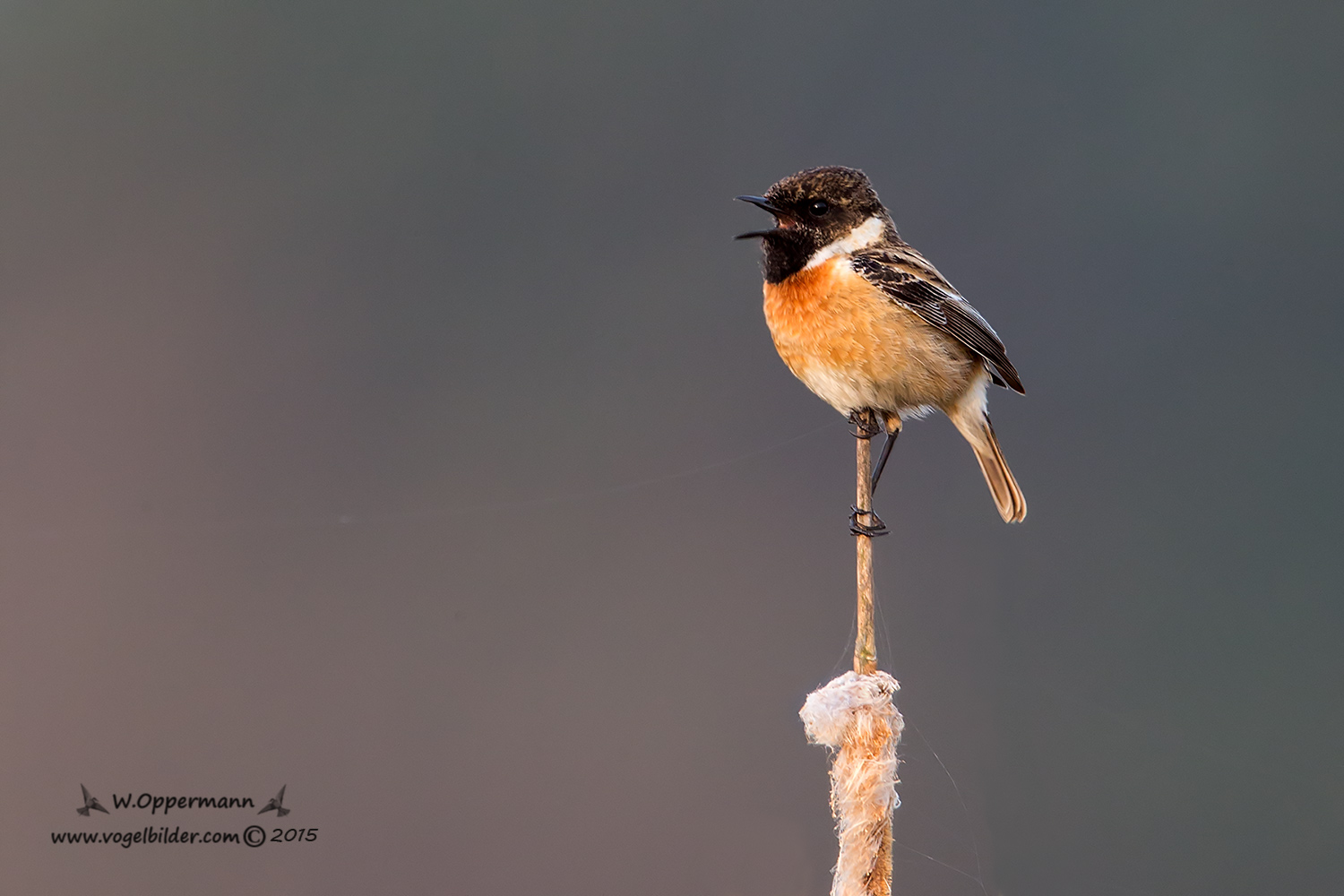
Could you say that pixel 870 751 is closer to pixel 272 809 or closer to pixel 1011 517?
pixel 1011 517

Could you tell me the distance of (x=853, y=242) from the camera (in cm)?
166

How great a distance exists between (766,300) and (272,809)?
65.9 inches

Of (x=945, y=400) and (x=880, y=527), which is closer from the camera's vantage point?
(x=880, y=527)

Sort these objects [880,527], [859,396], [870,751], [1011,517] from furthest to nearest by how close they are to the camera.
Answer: [1011,517]
[859,396]
[880,527]
[870,751]

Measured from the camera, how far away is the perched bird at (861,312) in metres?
1.61

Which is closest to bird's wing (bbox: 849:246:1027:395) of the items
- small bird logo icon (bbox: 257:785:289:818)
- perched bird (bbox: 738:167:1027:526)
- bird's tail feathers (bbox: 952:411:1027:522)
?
perched bird (bbox: 738:167:1027:526)

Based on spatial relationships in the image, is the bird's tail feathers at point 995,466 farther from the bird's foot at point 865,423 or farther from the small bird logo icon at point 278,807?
the small bird logo icon at point 278,807

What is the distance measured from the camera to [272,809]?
224 centimetres

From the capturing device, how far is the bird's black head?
1594 mm

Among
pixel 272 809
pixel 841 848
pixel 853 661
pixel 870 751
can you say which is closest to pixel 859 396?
pixel 853 661

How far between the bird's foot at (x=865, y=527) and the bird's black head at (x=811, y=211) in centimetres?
44

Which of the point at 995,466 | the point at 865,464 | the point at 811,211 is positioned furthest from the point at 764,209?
the point at 995,466

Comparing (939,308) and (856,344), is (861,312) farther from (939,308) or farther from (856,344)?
(939,308)

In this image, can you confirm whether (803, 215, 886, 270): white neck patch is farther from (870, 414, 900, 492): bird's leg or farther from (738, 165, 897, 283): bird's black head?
(870, 414, 900, 492): bird's leg
